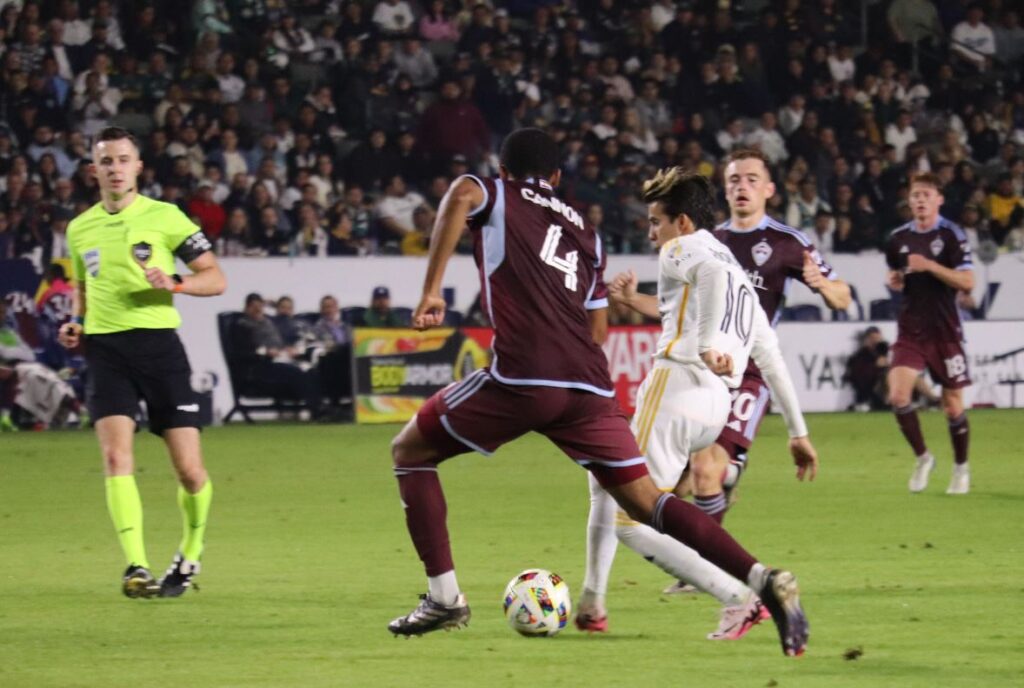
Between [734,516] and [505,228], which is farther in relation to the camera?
[734,516]

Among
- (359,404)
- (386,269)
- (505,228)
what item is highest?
(505,228)

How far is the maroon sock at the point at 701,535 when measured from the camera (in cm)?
641

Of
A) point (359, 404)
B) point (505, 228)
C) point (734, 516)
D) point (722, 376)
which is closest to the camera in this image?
point (505, 228)

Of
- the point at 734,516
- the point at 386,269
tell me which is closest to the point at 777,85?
the point at 386,269

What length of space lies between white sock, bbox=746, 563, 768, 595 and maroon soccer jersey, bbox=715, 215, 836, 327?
9.73 feet

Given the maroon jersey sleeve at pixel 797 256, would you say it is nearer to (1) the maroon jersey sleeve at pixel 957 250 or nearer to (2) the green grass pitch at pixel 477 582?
(2) the green grass pitch at pixel 477 582

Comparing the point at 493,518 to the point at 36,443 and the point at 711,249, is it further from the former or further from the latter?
the point at 36,443

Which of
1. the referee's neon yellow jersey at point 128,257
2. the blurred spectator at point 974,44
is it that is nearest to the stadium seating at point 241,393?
the referee's neon yellow jersey at point 128,257

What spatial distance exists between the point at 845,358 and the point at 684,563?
52.2ft

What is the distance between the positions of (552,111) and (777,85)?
3942 mm

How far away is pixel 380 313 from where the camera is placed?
840 inches

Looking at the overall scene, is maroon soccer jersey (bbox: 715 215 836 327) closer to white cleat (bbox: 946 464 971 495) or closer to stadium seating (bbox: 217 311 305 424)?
white cleat (bbox: 946 464 971 495)

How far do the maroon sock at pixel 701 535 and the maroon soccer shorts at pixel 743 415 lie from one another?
6.66ft

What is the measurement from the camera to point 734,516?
1183cm
